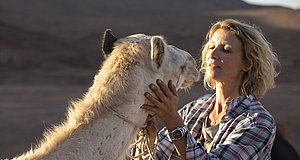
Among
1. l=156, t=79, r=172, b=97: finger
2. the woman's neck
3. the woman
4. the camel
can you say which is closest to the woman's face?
the woman

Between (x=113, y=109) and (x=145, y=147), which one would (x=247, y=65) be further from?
(x=113, y=109)

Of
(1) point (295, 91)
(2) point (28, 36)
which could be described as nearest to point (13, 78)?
(2) point (28, 36)

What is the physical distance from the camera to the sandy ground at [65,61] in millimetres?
12945

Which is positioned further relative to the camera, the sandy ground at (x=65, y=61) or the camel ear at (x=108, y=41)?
the sandy ground at (x=65, y=61)

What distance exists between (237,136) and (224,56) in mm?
745

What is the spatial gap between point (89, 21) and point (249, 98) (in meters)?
46.6

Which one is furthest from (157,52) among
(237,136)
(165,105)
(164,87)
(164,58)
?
(237,136)

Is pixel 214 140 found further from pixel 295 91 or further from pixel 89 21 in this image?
pixel 89 21

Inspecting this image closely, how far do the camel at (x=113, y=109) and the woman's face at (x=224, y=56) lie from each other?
0.54 meters

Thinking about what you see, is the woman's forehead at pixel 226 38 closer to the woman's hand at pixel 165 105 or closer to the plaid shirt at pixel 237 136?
the plaid shirt at pixel 237 136

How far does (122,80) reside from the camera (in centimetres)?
267

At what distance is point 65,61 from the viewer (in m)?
30.0

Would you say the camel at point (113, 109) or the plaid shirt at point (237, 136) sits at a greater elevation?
the camel at point (113, 109)

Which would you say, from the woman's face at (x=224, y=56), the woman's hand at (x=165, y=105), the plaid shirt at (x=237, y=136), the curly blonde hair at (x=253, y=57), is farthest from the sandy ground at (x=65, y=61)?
the curly blonde hair at (x=253, y=57)
